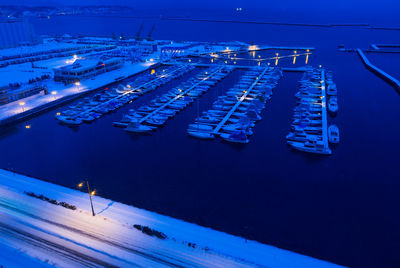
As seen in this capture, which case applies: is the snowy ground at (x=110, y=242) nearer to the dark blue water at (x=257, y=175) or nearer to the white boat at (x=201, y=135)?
the dark blue water at (x=257, y=175)

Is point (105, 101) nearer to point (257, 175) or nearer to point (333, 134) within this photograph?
point (257, 175)

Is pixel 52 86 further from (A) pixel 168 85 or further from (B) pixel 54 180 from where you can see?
(B) pixel 54 180

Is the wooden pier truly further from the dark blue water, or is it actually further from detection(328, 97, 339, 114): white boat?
the dark blue water

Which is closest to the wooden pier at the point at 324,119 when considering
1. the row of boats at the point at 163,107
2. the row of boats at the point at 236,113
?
the row of boats at the point at 236,113

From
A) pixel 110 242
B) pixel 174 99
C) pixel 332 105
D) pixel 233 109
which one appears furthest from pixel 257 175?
pixel 332 105

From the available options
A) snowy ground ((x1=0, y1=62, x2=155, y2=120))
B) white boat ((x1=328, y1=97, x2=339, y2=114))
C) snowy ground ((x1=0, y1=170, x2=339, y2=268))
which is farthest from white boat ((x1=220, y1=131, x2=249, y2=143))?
snowy ground ((x1=0, y1=62, x2=155, y2=120))

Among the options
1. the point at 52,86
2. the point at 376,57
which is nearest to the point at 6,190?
the point at 52,86
